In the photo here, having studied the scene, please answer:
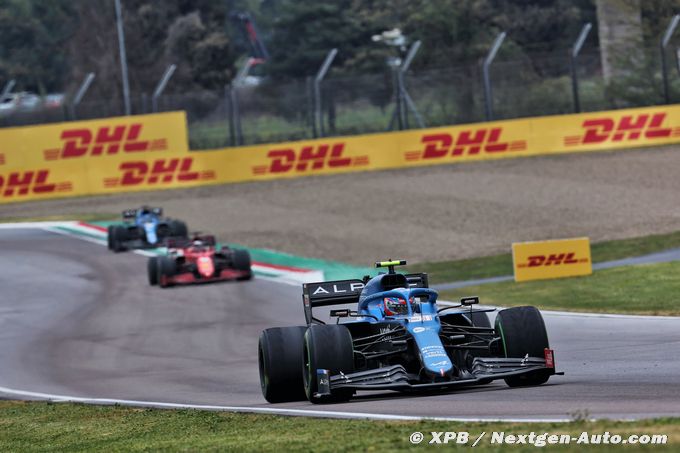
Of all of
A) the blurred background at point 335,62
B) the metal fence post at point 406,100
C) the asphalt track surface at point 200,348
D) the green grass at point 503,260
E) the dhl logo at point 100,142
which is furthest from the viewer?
the blurred background at point 335,62

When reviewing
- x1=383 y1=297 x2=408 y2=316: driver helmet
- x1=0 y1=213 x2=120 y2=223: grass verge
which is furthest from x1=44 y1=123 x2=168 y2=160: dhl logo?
x1=383 y1=297 x2=408 y2=316: driver helmet

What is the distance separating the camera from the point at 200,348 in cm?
2039

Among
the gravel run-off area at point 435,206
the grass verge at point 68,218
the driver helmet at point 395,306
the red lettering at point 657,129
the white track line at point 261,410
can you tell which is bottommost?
the grass verge at point 68,218

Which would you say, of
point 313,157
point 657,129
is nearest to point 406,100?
point 313,157

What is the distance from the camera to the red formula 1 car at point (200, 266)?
28422mm

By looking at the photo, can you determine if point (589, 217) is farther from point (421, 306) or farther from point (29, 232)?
point (421, 306)

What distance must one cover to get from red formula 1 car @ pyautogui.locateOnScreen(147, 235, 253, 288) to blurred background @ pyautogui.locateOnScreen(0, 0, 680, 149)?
18727 millimetres

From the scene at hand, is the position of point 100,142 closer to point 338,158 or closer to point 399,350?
point 338,158

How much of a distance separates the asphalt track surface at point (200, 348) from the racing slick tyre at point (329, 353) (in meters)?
0.17

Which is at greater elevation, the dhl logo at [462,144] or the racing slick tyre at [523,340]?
the racing slick tyre at [523,340]

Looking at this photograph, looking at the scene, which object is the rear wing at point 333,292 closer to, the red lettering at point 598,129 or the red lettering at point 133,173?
the red lettering at point 133,173

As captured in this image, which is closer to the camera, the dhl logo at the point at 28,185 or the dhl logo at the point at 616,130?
the dhl logo at the point at 616,130

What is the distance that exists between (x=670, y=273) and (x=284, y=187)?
2130 cm

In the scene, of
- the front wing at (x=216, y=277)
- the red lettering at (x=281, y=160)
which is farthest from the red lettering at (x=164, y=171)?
the front wing at (x=216, y=277)
